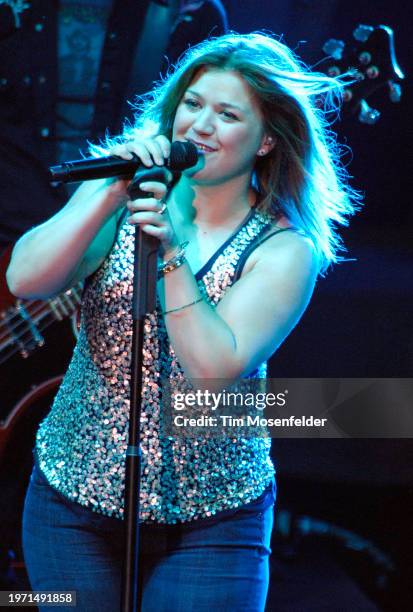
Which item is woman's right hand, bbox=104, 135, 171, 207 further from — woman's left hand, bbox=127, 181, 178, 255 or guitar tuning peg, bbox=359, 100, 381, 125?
guitar tuning peg, bbox=359, 100, 381, 125

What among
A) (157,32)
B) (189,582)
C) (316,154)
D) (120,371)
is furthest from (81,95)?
(189,582)

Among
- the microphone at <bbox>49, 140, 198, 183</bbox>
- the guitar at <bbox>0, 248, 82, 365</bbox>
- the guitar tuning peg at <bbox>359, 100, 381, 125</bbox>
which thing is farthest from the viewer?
the guitar at <bbox>0, 248, 82, 365</bbox>

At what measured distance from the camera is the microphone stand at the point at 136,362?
3.95ft

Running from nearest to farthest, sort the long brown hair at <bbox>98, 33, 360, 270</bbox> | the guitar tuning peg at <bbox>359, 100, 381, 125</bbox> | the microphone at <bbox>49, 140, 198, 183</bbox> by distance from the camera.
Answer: the microphone at <bbox>49, 140, 198, 183</bbox> → the long brown hair at <bbox>98, 33, 360, 270</bbox> → the guitar tuning peg at <bbox>359, 100, 381, 125</bbox>

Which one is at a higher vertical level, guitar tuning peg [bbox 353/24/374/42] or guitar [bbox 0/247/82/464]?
guitar tuning peg [bbox 353/24/374/42]

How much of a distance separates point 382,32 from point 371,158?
770mm

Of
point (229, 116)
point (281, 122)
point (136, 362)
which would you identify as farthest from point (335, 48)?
point (136, 362)

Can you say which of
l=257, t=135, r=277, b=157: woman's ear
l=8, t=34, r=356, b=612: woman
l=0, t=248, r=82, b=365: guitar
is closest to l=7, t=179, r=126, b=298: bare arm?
l=8, t=34, r=356, b=612: woman

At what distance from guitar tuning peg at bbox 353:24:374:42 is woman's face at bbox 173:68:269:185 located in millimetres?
897

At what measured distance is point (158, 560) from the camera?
1425 millimetres

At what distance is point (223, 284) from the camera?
4.81ft

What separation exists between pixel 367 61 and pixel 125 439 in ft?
4.24

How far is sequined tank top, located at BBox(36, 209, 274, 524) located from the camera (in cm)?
143

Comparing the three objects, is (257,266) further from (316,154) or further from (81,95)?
(81,95)
